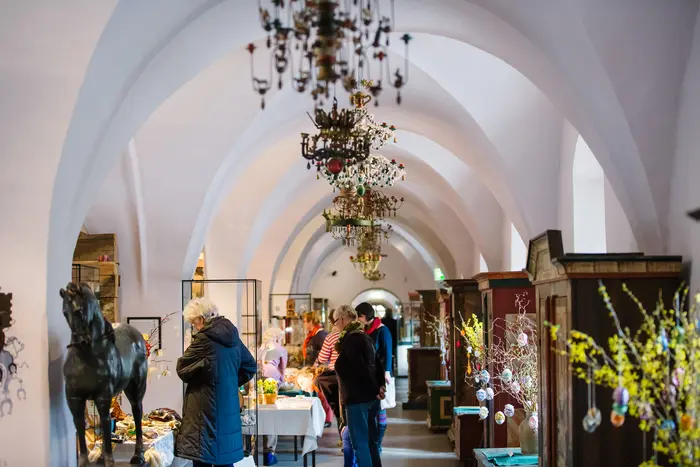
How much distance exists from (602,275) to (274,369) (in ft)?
21.1

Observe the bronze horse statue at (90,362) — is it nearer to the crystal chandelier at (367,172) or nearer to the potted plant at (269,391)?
the potted plant at (269,391)

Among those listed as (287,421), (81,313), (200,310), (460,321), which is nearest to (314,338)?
(460,321)

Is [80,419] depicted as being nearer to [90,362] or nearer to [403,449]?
[90,362]

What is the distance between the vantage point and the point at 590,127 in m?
6.22

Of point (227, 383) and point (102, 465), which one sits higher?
point (227, 383)

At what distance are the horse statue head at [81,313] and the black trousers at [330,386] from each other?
3554 millimetres

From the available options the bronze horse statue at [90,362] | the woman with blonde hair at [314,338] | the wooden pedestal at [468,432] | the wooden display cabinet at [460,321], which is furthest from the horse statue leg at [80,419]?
the woman with blonde hair at [314,338]

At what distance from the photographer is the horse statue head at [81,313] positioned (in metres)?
4.54

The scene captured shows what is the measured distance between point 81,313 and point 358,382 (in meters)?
3.19

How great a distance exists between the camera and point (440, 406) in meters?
12.6

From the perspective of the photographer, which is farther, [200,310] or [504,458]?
[504,458]

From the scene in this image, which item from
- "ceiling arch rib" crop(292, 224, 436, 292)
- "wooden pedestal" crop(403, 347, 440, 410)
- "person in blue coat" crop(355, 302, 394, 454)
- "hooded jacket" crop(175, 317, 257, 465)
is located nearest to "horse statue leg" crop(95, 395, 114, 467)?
"hooded jacket" crop(175, 317, 257, 465)

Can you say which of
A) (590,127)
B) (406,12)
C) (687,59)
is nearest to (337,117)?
(406,12)

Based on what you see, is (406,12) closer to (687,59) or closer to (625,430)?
(687,59)
